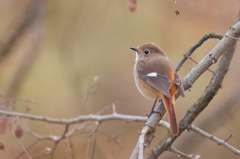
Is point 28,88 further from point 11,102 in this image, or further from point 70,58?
point 11,102

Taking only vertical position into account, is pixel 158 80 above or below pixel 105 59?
above

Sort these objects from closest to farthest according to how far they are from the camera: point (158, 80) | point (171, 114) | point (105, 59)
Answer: point (171, 114)
point (158, 80)
point (105, 59)

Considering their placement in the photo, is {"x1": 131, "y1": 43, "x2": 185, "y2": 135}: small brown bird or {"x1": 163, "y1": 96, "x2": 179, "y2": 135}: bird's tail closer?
{"x1": 163, "y1": 96, "x2": 179, "y2": 135}: bird's tail

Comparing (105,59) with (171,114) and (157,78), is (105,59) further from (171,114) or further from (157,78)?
(171,114)

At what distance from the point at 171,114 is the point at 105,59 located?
398 cm

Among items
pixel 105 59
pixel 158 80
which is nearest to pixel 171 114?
pixel 158 80

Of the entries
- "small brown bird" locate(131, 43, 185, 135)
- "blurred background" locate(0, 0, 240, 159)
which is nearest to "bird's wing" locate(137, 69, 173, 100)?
"small brown bird" locate(131, 43, 185, 135)

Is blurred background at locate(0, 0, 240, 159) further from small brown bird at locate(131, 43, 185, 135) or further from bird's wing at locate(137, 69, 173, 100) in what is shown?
bird's wing at locate(137, 69, 173, 100)

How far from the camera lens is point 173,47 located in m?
4.89

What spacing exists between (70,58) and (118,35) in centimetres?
173

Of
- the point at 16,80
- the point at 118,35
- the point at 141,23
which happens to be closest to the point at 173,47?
the point at 141,23

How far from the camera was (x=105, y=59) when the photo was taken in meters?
6.40

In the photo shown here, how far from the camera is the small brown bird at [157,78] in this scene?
274cm

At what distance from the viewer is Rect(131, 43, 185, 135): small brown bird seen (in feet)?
8.99
